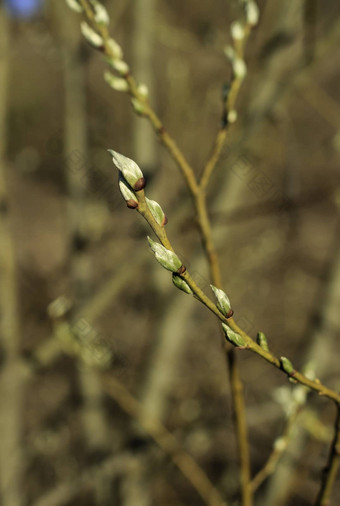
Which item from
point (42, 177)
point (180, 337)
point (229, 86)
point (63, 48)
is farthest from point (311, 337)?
point (42, 177)

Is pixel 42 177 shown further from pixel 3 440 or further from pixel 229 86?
pixel 229 86

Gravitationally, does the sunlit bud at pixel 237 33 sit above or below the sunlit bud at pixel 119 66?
below

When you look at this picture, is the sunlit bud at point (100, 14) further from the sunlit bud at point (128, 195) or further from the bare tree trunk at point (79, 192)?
the bare tree trunk at point (79, 192)

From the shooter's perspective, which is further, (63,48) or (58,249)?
(58,249)

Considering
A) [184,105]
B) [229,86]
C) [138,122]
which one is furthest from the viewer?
[184,105]

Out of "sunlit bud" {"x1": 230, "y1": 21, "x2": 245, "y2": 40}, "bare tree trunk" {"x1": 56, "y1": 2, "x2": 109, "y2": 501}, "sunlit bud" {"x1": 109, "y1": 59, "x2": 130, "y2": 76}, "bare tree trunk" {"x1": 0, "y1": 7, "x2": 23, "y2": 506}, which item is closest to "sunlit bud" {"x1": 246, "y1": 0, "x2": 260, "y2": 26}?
"sunlit bud" {"x1": 230, "y1": 21, "x2": 245, "y2": 40}

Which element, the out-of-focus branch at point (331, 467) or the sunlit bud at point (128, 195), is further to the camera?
the out-of-focus branch at point (331, 467)

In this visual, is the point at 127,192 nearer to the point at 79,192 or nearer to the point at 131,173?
the point at 131,173

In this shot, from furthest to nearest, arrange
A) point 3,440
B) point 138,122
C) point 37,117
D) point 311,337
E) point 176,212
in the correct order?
point 37,117 < point 138,122 < point 311,337 < point 3,440 < point 176,212

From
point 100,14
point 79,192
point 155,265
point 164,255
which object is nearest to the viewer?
point 164,255

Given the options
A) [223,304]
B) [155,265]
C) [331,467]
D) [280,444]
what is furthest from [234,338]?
[155,265]

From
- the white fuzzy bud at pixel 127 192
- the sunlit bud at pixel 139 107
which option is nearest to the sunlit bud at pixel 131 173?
the white fuzzy bud at pixel 127 192
